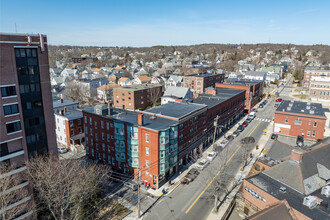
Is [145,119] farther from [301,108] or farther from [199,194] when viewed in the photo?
[301,108]

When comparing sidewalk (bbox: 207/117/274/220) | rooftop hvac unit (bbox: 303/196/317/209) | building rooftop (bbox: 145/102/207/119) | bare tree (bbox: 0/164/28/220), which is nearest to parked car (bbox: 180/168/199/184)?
sidewalk (bbox: 207/117/274/220)

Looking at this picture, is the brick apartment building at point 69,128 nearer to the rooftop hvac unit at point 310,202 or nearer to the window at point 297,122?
the rooftop hvac unit at point 310,202

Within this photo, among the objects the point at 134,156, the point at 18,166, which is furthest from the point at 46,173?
the point at 134,156

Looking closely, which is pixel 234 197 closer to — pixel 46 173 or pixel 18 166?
pixel 46 173

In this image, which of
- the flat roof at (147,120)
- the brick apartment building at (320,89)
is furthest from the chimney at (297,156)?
the brick apartment building at (320,89)

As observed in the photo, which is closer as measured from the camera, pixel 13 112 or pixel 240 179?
pixel 13 112

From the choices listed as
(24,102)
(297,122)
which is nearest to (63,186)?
(24,102)

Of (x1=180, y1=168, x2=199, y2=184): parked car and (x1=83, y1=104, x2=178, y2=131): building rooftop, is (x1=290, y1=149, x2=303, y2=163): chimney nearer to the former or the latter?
(x1=180, y1=168, x2=199, y2=184): parked car
